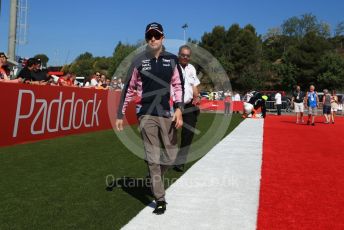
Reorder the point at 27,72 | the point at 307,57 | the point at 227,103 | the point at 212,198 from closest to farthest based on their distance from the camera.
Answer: the point at 212,198 → the point at 27,72 → the point at 227,103 → the point at 307,57

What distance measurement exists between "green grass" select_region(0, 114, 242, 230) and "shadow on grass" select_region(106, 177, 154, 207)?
1 cm

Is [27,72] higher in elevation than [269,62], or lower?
lower

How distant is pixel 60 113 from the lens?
1038 cm

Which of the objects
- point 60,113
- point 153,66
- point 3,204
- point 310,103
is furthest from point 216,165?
point 310,103

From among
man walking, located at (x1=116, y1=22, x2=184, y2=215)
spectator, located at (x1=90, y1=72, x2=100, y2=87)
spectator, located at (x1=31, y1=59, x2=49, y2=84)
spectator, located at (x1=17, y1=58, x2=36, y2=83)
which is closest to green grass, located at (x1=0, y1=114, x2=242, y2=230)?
man walking, located at (x1=116, y1=22, x2=184, y2=215)

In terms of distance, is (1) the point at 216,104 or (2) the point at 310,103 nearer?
(2) the point at 310,103

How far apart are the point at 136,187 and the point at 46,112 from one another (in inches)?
213

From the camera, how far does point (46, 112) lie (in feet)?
31.8

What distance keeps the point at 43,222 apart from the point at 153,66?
190 cm

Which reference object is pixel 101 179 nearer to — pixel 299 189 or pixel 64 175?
pixel 64 175

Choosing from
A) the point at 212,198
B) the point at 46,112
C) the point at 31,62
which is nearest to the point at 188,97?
the point at 212,198

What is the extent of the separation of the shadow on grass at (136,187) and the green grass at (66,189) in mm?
13

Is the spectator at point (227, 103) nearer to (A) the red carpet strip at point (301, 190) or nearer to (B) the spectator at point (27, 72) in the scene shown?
(A) the red carpet strip at point (301, 190)

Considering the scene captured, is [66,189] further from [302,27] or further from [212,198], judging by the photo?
[302,27]
